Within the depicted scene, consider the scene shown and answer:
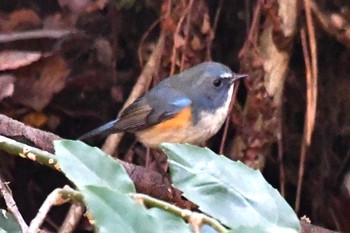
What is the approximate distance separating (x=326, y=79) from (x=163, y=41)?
538mm

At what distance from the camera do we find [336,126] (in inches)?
93.9

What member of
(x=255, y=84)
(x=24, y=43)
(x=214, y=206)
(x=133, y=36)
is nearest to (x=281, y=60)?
(x=255, y=84)

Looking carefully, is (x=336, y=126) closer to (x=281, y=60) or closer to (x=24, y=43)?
→ (x=281, y=60)

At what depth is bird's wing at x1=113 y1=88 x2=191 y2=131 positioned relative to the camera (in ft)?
7.53

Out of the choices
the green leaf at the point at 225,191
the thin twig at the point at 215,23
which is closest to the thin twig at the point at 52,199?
the green leaf at the point at 225,191

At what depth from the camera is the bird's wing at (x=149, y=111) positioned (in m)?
2.29

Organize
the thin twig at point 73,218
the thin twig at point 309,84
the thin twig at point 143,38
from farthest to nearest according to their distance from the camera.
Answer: the thin twig at point 143,38 < the thin twig at point 309,84 < the thin twig at point 73,218

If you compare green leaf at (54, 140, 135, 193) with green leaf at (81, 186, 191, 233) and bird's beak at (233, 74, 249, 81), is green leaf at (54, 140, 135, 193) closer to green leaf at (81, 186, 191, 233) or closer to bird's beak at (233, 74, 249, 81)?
green leaf at (81, 186, 191, 233)

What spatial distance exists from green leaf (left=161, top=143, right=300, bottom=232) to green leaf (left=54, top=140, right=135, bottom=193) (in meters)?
0.06

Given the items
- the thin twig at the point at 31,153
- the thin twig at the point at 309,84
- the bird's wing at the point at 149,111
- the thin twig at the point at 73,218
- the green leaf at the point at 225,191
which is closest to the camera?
the green leaf at the point at 225,191

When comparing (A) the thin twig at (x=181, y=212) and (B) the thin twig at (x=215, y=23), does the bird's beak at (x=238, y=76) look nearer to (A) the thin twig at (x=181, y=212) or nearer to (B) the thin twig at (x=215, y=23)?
(B) the thin twig at (x=215, y=23)

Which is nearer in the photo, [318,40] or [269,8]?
[269,8]

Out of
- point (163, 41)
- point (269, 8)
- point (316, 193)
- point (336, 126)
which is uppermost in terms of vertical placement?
point (269, 8)

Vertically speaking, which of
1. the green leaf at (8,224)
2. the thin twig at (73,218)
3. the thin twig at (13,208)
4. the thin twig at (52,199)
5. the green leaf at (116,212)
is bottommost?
the thin twig at (73,218)
